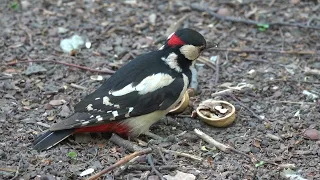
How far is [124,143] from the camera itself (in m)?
4.83

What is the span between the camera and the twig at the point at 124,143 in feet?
15.6

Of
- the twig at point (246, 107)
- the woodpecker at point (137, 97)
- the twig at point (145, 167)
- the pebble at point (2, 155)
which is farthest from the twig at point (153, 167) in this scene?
the twig at point (246, 107)

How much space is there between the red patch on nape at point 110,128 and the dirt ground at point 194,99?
0.09 metres

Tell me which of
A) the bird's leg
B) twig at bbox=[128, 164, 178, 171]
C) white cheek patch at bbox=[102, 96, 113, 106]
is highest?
white cheek patch at bbox=[102, 96, 113, 106]

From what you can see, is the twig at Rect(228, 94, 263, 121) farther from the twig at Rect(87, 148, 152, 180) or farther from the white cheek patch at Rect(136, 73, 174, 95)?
the twig at Rect(87, 148, 152, 180)

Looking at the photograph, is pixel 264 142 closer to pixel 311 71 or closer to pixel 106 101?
pixel 106 101

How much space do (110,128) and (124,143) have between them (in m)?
0.21

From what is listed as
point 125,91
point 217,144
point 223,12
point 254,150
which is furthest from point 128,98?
point 223,12

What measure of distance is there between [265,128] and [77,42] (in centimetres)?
245

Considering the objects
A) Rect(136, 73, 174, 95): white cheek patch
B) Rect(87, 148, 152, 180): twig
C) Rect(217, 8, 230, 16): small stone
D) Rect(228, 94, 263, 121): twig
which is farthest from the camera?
Rect(217, 8, 230, 16): small stone

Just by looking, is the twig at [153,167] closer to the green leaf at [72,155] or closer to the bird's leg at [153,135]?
the bird's leg at [153,135]

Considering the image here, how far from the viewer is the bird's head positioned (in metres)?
5.07

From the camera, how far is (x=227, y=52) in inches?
258

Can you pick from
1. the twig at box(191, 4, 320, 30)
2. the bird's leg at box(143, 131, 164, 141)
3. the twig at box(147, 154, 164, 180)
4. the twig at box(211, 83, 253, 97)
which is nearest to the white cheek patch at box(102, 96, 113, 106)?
the bird's leg at box(143, 131, 164, 141)
